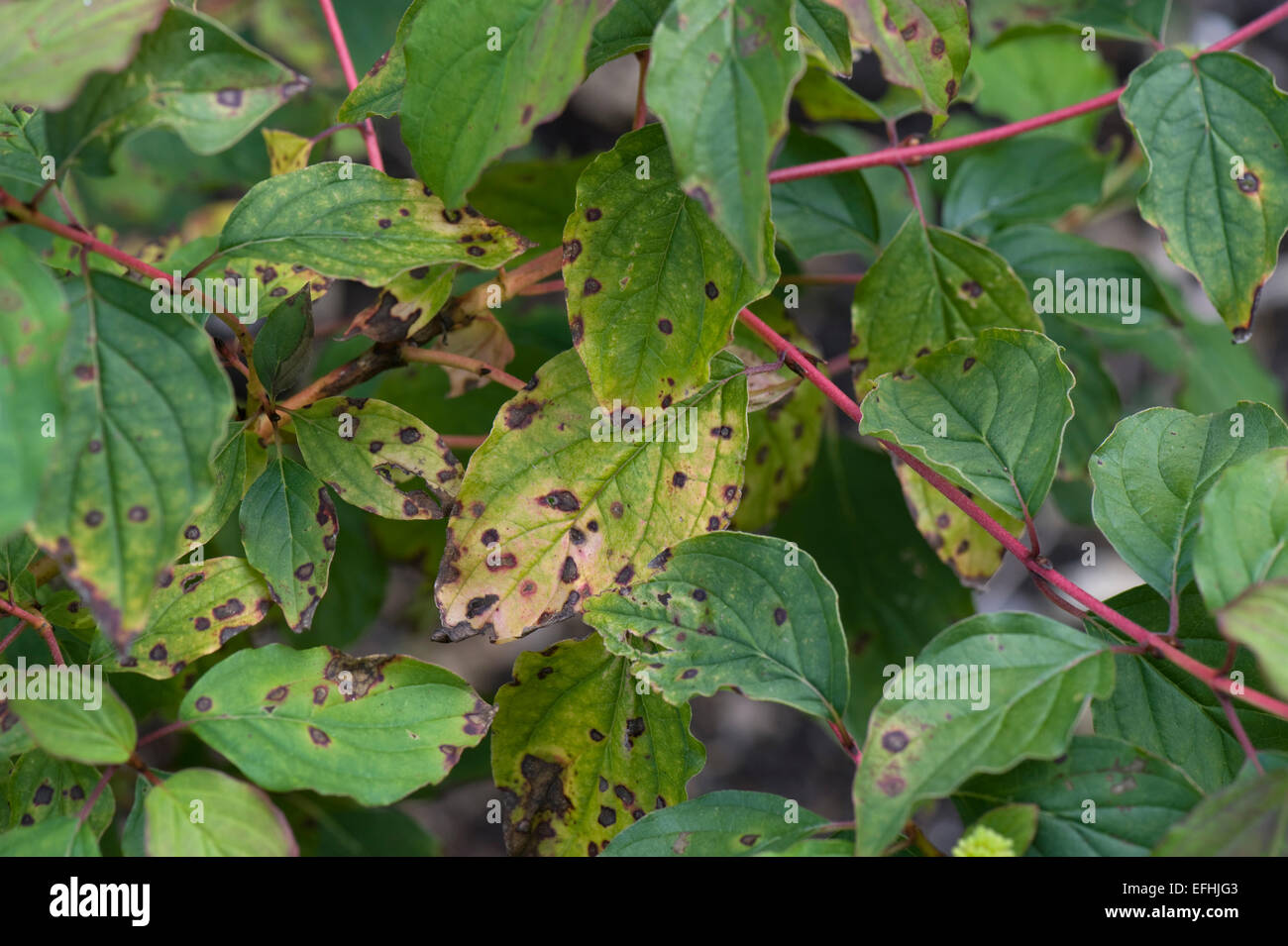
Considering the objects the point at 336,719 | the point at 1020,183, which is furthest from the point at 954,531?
the point at 336,719

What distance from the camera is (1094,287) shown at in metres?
1.56

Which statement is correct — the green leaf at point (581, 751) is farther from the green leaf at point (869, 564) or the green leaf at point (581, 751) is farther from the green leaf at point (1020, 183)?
the green leaf at point (1020, 183)

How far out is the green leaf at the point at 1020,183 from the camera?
1707mm

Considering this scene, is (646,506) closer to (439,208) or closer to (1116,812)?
(439,208)

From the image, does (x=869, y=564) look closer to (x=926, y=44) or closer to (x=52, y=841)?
(x=926, y=44)

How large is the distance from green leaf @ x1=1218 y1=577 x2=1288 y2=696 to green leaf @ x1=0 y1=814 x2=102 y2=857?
1.05 meters

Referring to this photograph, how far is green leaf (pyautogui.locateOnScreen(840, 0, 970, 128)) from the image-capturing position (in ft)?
3.20

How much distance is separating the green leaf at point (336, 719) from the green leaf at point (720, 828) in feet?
0.66

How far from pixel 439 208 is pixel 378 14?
1.50 metres

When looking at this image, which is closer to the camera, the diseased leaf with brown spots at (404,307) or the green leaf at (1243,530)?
the green leaf at (1243,530)

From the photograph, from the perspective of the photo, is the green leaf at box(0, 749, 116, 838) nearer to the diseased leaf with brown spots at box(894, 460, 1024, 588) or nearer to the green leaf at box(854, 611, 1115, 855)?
the green leaf at box(854, 611, 1115, 855)

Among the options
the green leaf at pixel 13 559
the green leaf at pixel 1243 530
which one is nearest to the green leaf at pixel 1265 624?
the green leaf at pixel 1243 530

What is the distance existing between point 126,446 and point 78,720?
0.90 ft
